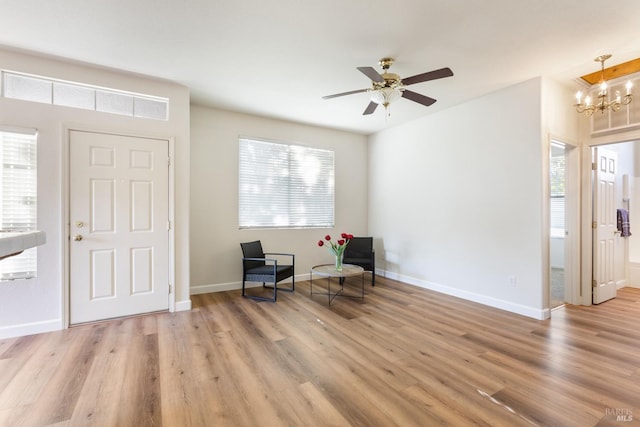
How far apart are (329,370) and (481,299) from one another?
9.07 feet

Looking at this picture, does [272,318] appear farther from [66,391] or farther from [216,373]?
[66,391]

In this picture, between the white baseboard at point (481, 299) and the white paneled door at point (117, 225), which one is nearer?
the white paneled door at point (117, 225)

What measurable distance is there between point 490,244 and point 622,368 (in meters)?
1.81

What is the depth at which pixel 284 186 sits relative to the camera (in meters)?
5.24

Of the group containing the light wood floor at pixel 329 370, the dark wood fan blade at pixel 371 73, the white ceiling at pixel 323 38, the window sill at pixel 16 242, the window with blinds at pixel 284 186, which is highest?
the white ceiling at pixel 323 38

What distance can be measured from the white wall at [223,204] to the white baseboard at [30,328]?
1.61 metres

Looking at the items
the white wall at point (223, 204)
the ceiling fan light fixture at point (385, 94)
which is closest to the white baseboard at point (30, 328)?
the white wall at point (223, 204)

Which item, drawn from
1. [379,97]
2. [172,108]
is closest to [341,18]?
[379,97]

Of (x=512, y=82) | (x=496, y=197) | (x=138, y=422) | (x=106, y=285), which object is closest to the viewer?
(x=138, y=422)

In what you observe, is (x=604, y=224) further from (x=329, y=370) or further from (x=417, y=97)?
(x=329, y=370)

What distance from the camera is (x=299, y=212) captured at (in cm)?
540

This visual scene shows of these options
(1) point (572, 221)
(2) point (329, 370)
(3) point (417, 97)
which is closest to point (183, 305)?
(2) point (329, 370)

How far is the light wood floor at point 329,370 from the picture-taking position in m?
1.84

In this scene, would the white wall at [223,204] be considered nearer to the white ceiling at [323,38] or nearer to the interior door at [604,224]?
the white ceiling at [323,38]
